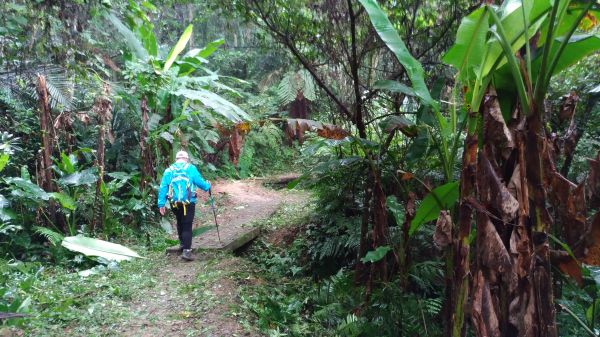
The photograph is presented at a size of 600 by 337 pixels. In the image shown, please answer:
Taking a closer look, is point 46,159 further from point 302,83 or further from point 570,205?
point 570,205

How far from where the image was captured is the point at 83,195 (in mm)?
7242

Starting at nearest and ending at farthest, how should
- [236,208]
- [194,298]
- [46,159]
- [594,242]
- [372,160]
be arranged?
[594,242]
[372,160]
[194,298]
[46,159]
[236,208]

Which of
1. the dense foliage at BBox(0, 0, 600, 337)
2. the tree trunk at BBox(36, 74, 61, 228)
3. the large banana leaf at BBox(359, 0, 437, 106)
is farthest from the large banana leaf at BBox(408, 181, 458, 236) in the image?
the tree trunk at BBox(36, 74, 61, 228)

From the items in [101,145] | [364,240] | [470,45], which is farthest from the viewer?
[101,145]

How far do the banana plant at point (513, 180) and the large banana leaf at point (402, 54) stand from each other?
A: 1.67 feet

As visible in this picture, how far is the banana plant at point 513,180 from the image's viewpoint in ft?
6.68

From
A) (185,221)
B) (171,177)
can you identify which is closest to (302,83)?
(171,177)

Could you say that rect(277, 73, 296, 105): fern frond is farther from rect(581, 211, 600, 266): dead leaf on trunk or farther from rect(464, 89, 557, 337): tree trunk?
rect(581, 211, 600, 266): dead leaf on trunk

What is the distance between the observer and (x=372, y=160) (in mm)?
3828

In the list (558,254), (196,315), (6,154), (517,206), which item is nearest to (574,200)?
(558,254)

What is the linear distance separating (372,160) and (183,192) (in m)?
3.04

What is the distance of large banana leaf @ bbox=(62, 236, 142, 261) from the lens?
5.88m

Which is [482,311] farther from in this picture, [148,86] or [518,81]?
[148,86]

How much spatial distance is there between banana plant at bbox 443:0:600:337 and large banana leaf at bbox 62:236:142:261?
509cm
